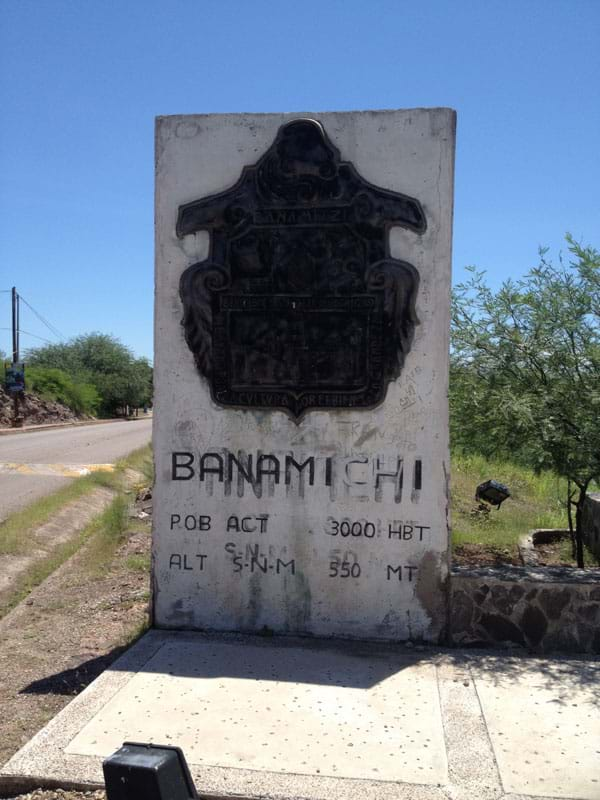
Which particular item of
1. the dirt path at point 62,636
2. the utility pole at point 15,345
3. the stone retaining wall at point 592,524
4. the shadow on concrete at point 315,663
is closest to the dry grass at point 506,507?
the stone retaining wall at point 592,524

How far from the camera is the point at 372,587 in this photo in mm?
5258

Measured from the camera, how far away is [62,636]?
5.86 m

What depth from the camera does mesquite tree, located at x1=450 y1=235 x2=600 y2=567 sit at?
6.08m

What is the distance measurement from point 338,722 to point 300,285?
9.34 feet

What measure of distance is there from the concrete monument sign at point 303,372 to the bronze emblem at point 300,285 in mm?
11

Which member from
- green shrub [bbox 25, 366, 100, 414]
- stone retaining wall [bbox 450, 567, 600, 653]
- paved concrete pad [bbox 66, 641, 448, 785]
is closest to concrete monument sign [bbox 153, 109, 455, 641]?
stone retaining wall [bbox 450, 567, 600, 653]

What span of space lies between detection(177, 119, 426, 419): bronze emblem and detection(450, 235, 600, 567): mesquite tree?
4.63 feet

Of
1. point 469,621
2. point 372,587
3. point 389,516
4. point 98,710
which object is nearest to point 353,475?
point 389,516

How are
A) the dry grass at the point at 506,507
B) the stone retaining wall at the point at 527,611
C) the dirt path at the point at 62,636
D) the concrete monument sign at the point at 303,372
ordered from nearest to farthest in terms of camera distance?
the dirt path at the point at 62,636, the stone retaining wall at the point at 527,611, the concrete monument sign at the point at 303,372, the dry grass at the point at 506,507

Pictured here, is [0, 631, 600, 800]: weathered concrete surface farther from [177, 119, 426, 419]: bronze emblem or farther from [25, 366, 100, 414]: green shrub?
[25, 366, 100, 414]: green shrub

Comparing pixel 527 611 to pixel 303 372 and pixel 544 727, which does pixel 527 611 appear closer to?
pixel 544 727

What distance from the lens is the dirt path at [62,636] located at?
15.0ft

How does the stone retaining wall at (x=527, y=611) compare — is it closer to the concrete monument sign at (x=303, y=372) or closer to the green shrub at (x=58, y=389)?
the concrete monument sign at (x=303, y=372)

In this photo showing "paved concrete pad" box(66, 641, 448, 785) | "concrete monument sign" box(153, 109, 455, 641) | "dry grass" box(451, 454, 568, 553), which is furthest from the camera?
"dry grass" box(451, 454, 568, 553)
